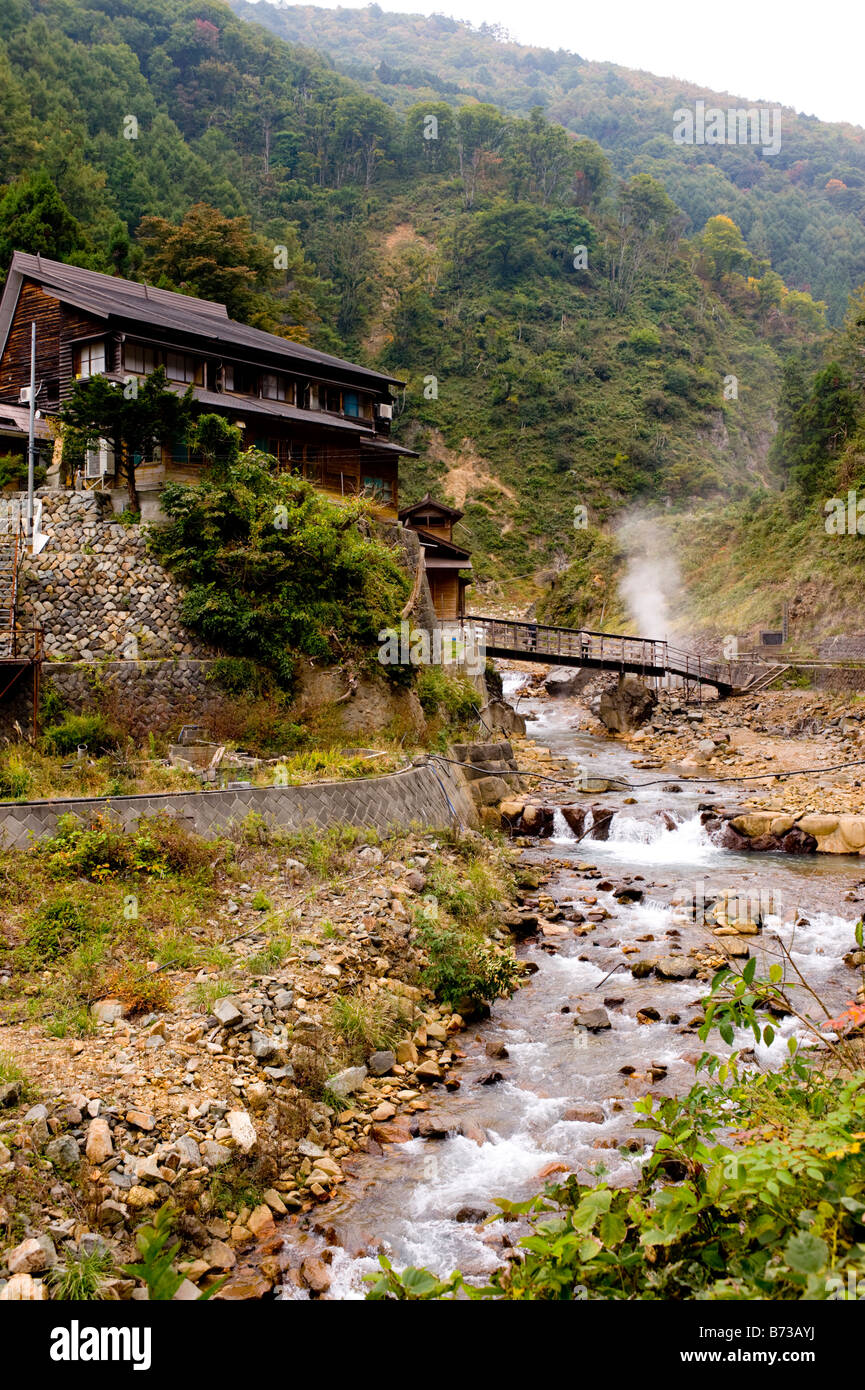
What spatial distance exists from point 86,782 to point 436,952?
6.00 m

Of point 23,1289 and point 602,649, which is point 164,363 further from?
point 602,649

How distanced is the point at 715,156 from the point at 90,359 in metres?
162

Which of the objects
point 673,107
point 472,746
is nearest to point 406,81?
point 673,107

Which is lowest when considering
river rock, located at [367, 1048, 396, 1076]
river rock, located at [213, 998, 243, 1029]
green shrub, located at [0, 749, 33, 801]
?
river rock, located at [367, 1048, 396, 1076]

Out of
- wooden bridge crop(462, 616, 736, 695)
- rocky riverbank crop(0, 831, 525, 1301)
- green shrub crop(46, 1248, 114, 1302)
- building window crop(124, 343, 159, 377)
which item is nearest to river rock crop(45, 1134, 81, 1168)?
rocky riverbank crop(0, 831, 525, 1301)

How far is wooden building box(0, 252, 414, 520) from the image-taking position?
22.5 meters

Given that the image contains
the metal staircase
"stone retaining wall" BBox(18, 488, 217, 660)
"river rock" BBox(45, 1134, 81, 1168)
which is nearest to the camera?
"river rock" BBox(45, 1134, 81, 1168)

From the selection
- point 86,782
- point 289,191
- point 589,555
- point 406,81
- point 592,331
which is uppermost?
point 406,81

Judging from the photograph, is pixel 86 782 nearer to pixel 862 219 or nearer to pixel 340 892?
pixel 340 892

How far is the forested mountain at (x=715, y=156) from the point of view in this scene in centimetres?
12194

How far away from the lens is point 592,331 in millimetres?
79875

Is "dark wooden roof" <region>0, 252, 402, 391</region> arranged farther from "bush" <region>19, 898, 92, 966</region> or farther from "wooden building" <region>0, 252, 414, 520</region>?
"bush" <region>19, 898, 92, 966</region>

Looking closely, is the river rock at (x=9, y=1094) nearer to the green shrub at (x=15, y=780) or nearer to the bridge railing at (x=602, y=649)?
the green shrub at (x=15, y=780)

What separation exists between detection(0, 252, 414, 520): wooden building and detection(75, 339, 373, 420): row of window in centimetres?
3
